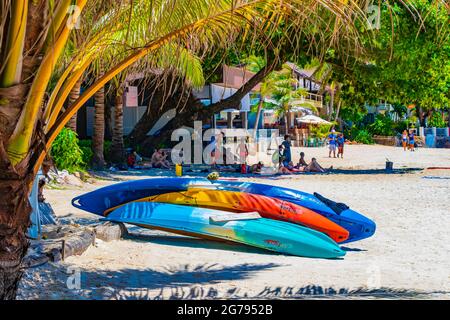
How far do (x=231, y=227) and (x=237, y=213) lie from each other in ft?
1.91

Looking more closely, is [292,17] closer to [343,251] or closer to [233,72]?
[343,251]

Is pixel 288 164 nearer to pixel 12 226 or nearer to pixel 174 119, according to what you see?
pixel 174 119

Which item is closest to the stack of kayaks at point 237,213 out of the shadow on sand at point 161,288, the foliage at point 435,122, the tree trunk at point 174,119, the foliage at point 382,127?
the shadow on sand at point 161,288

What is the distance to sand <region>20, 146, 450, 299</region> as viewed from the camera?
7.09 metres

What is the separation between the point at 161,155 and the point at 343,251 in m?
14.9

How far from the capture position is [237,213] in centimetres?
1034

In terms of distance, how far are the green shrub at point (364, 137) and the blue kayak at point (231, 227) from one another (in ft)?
143

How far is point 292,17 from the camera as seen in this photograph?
594 centimetres

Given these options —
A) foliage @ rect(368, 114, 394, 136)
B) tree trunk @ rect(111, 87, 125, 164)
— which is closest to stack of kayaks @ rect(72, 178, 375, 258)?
tree trunk @ rect(111, 87, 125, 164)

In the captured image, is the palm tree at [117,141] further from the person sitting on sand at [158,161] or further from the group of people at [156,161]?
the person sitting on sand at [158,161]

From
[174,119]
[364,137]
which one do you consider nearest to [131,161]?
[174,119]

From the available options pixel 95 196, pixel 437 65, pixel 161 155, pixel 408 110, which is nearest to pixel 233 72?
pixel 161 155

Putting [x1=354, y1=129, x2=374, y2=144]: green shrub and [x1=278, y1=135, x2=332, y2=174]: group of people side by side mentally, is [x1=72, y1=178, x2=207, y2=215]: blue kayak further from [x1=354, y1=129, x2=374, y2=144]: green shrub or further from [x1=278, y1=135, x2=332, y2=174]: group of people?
[x1=354, y1=129, x2=374, y2=144]: green shrub
